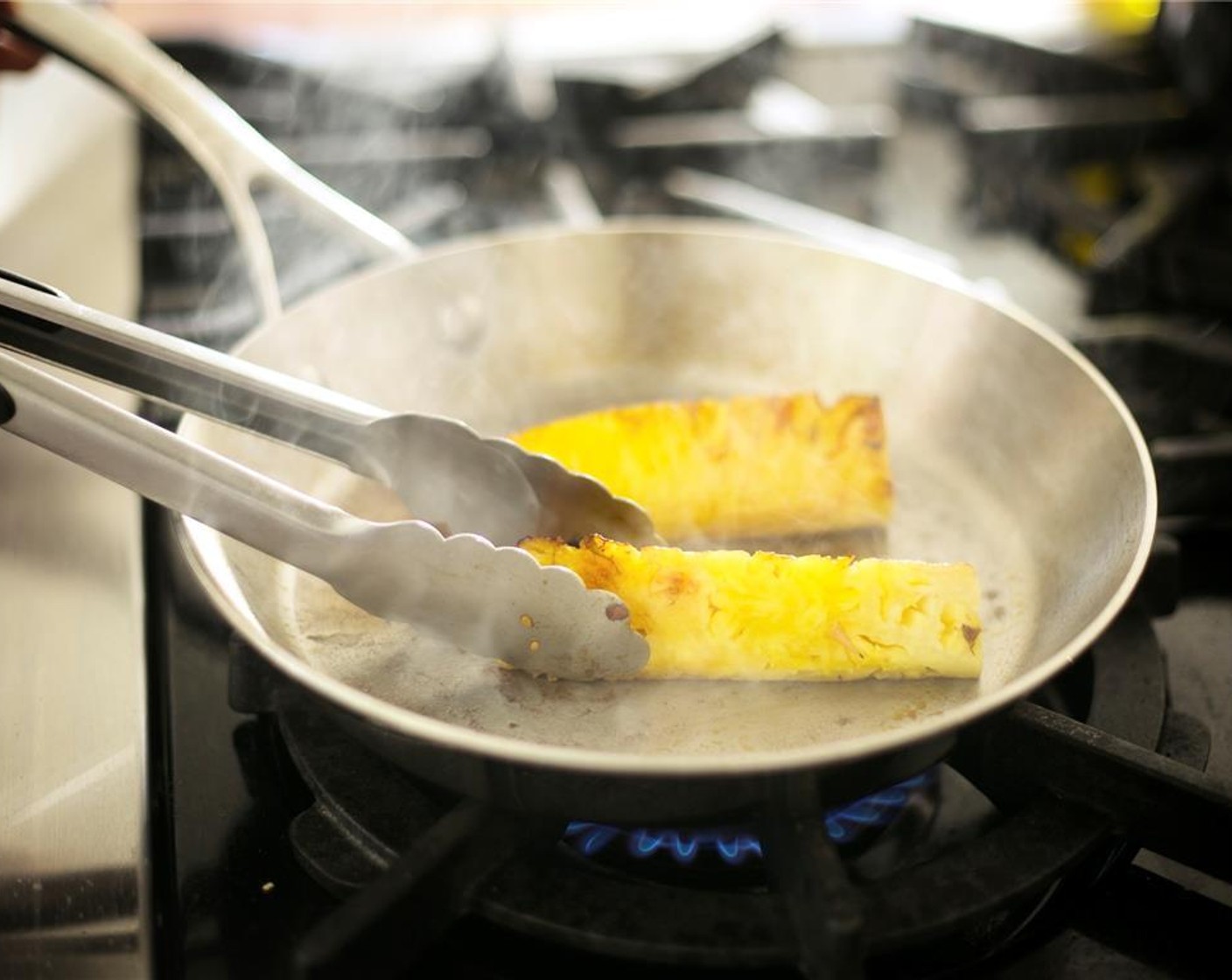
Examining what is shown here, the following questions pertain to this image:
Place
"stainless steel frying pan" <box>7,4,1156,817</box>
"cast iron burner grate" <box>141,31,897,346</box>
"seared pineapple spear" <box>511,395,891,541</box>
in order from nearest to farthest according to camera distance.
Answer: "stainless steel frying pan" <box>7,4,1156,817</box>, "seared pineapple spear" <box>511,395,891,541</box>, "cast iron burner grate" <box>141,31,897,346</box>

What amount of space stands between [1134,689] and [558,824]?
1.85 feet

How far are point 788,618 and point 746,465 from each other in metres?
0.27

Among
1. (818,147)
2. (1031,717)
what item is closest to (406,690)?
A: (1031,717)

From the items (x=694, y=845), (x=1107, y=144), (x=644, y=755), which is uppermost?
(x=1107, y=144)

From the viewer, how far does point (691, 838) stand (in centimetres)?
93

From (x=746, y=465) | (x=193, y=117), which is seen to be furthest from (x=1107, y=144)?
(x=193, y=117)

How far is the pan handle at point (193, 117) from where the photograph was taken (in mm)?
1370

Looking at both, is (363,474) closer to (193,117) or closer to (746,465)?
(746,465)

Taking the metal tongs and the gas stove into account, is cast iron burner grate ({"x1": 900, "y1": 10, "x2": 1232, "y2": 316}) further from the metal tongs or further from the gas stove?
the metal tongs

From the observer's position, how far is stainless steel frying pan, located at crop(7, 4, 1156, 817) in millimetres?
845

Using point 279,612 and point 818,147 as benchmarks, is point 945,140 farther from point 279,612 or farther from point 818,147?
point 279,612

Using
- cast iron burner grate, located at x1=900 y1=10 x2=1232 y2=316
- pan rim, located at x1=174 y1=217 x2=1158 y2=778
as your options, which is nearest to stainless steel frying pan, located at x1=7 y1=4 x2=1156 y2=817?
pan rim, located at x1=174 y1=217 x2=1158 y2=778

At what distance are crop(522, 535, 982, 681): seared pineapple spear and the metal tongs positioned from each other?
0.06 m

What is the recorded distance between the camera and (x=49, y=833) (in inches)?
35.0
